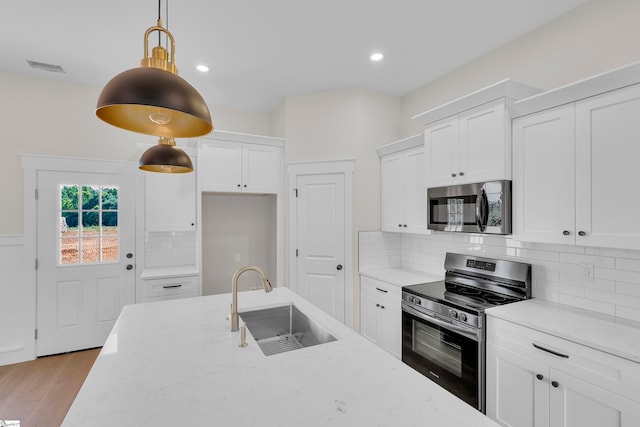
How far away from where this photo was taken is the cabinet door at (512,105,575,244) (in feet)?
6.23

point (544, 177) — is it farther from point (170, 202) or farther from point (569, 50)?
point (170, 202)

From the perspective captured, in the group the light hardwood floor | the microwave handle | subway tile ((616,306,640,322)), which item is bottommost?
the light hardwood floor

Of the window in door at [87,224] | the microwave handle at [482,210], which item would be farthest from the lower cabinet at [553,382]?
the window in door at [87,224]

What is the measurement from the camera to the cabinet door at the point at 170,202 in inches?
134

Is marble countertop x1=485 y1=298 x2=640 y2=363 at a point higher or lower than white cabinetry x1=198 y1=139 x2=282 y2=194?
lower

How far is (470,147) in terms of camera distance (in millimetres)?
2416

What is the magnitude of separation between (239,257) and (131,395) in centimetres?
309

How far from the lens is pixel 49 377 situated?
2885 millimetres

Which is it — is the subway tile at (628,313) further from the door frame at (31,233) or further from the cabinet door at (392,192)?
the door frame at (31,233)

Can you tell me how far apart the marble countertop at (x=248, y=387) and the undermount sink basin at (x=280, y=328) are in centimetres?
41

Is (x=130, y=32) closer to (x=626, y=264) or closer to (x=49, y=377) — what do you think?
(x=49, y=377)

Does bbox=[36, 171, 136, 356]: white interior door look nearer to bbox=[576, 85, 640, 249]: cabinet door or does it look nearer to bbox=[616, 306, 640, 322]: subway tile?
bbox=[576, 85, 640, 249]: cabinet door

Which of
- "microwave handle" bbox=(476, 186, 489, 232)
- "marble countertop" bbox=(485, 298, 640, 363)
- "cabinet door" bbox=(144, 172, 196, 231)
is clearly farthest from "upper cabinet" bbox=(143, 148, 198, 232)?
"marble countertop" bbox=(485, 298, 640, 363)

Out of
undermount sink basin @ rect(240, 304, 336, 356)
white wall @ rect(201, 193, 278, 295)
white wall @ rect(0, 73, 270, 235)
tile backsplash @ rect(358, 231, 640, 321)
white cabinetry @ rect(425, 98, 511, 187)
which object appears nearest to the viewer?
tile backsplash @ rect(358, 231, 640, 321)
